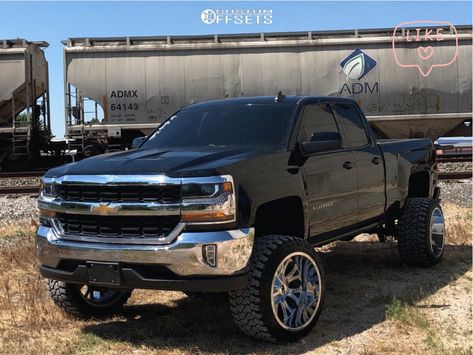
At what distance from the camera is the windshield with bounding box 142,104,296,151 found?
455cm

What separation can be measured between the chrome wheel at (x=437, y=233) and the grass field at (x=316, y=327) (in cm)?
19

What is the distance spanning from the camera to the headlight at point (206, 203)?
11.5 feet

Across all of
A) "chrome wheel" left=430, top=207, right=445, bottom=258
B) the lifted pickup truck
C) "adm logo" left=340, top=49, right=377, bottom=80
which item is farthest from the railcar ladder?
"chrome wheel" left=430, top=207, right=445, bottom=258

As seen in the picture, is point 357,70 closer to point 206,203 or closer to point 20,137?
point 20,137

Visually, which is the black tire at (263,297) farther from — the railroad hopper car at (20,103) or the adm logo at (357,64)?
the railroad hopper car at (20,103)

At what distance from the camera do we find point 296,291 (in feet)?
12.9

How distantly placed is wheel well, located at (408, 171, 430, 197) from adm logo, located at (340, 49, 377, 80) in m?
10.2

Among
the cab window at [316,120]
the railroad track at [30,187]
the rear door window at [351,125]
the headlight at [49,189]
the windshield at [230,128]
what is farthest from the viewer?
the railroad track at [30,187]

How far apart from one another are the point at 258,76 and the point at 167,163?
42.0 ft

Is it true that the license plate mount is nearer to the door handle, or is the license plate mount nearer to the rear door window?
the rear door window

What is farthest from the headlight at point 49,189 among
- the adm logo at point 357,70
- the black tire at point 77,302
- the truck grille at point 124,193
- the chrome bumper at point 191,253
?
the adm logo at point 357,70

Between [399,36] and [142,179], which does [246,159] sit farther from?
[399,36]

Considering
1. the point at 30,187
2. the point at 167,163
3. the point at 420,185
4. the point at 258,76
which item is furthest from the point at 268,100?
the point at 258,76

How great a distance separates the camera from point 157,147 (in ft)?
16.1
